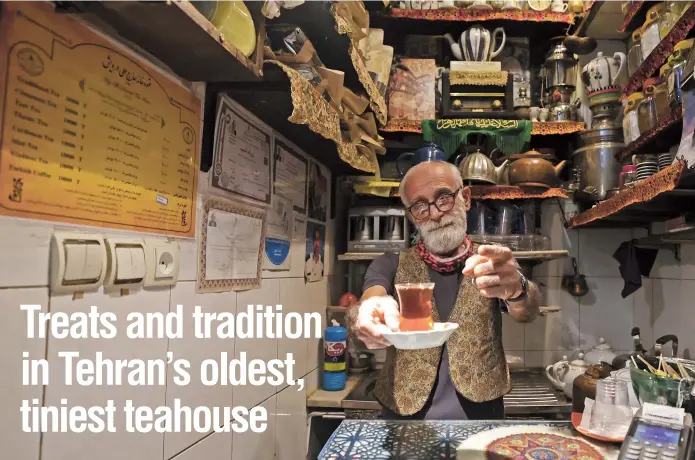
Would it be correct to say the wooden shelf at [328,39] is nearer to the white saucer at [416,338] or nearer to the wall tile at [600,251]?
the white saucer at [416,338]

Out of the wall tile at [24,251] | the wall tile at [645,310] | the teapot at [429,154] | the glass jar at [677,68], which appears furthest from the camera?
the wall tile at [645,310]

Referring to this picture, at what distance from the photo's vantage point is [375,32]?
2473mm

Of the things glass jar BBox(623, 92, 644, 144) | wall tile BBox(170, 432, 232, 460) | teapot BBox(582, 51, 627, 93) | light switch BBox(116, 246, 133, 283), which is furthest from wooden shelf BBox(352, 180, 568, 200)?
light switch BBox(116, 246, 133, 283)

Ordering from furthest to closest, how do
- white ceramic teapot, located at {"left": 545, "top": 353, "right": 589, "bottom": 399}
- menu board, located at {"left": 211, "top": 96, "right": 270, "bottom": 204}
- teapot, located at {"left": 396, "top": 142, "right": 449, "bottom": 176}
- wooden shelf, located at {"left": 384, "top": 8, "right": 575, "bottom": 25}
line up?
wooden shelf, located at {"left": 384, "top": 8, "right": 575, "bottom": 25} → teapot, located at {"left": 396, "top": 142, "right": 449, "bottom": 176} → white ceramic teapot, located at {"left": 545, "top": 353, "right": 589, "bottom": 399} → menu board, located at {"left": 211, "top": 96, "right": 270, "bottom": 204}

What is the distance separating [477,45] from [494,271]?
184cm

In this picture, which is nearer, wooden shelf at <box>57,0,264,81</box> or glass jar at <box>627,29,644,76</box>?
wooden shelf at <box>57,0,264,81</box>

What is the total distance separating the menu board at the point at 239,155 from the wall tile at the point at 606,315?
1.98 meters

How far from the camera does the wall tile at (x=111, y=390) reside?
807 mm

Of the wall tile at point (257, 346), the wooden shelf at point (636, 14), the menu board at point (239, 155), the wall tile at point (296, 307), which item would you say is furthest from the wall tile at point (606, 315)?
the menu board at point (239, 155)

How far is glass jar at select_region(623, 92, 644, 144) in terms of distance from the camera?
1.99m

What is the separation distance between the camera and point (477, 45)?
8.57ft

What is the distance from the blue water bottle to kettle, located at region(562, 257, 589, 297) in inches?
50.6

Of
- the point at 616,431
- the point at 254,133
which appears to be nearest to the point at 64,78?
the point at 254,133

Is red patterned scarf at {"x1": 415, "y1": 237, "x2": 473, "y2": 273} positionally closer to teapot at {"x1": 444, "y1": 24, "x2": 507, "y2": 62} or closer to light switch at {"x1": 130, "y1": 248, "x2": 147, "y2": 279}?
light switch at {"x1": 130, "y1": 248, "x2": 147, "y2": 279}
